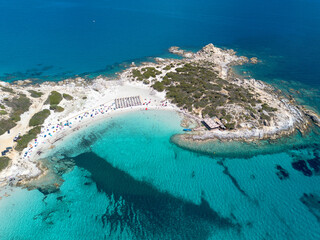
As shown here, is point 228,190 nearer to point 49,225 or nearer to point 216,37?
point 49,225

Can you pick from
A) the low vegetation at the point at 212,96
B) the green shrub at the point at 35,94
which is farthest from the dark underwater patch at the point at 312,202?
the green shrub at the point at 35,94

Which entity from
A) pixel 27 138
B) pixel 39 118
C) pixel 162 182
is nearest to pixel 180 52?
pixel 39 118

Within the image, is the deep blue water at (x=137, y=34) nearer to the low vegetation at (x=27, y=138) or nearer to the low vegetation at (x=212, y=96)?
the low vegetation at (x=212, y=96)

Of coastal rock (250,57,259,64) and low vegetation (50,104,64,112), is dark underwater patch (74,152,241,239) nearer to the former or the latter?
low vegetation (50,104,64,112)

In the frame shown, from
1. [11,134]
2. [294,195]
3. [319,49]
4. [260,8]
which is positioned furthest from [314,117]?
[260,8]

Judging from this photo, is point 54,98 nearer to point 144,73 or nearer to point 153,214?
point 144,73

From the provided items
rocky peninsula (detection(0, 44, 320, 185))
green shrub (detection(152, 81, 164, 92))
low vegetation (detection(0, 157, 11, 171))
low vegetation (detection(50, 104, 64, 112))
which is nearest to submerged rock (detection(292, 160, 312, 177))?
rocky peninsula (detection(0, 44, 320, 185))
